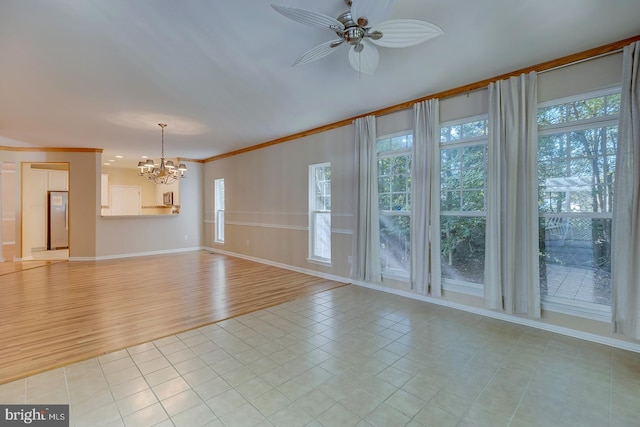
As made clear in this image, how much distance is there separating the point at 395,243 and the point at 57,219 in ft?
31.5

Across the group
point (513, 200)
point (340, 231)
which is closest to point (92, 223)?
point (340, 231)

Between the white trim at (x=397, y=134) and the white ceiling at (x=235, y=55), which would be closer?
the white ceiling at (x=235, y=55)

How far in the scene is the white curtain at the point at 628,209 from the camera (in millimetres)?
2418

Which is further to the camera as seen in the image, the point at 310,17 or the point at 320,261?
the point at 320,261

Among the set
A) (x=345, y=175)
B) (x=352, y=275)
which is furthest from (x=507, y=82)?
(x=352, y=275)

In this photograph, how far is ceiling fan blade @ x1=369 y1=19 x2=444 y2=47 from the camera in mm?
1897

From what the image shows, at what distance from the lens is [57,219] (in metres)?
8.29

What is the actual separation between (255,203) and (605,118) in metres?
5.95

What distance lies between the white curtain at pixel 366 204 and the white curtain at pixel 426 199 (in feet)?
2.15

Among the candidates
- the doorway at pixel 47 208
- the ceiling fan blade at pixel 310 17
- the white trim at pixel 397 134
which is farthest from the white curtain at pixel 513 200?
the doorway at pixel 47 208

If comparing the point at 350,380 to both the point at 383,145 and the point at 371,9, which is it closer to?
the point at 371,9

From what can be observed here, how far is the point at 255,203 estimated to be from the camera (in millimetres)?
6832

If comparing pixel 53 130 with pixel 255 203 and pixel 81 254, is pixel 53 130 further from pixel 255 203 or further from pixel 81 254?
pixel 255 203

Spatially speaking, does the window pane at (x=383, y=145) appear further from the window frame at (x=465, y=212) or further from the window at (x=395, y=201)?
the window frame at (x=465, y=212)
